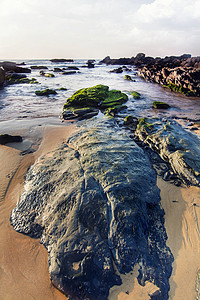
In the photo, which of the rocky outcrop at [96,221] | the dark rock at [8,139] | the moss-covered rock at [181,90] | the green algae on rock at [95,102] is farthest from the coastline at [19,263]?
the moss-covered rock at [181,90]

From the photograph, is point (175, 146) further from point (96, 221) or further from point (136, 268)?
point (136, 268)

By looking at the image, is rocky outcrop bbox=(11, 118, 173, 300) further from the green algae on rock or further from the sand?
the green algae on rock

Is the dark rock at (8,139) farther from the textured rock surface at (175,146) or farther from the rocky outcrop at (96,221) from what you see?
the textured rock surface at (175,146)

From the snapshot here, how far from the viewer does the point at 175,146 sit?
5125 mm

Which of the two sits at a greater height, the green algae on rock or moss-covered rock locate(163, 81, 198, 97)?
moss-covered rock locate(163, 81, 198, 97)

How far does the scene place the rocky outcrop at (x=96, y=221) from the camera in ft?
7.73

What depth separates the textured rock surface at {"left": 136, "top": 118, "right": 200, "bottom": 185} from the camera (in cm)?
420

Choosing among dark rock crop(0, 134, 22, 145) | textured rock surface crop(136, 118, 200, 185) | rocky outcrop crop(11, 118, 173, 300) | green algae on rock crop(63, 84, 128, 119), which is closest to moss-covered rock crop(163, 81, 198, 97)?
green algae on rock crop(63, 84, 128, 119)

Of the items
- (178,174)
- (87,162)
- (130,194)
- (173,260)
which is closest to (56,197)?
(87,162)

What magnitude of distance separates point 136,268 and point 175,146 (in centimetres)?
386

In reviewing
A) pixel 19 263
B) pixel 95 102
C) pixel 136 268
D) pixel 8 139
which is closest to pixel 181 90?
pixel 95 102

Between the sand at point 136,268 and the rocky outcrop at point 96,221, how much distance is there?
0.13 metres

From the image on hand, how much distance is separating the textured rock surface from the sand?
49 cm

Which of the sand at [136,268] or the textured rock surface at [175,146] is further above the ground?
the textured rock surface at [175,146]
